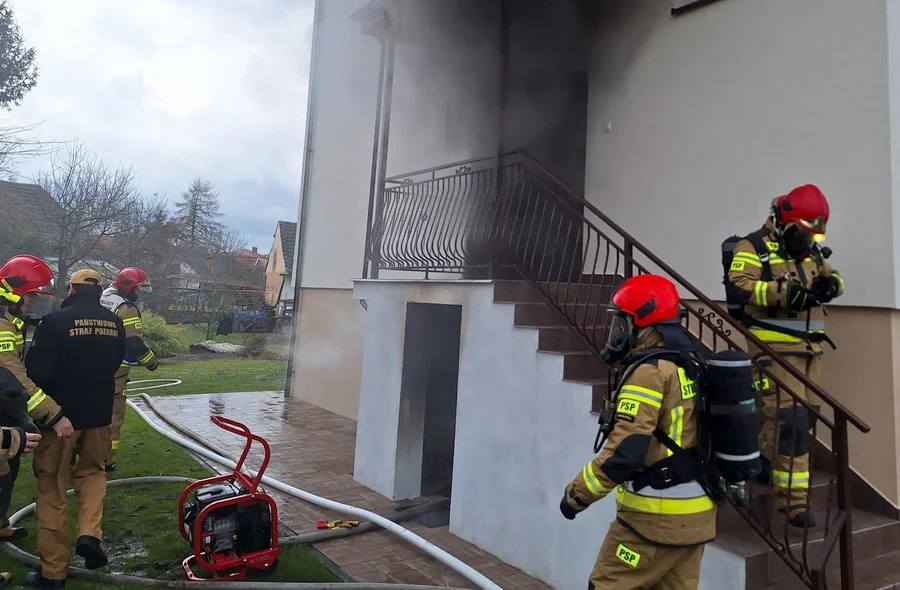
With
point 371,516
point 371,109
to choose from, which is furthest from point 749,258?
point 371,109

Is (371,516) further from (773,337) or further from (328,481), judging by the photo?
(773,337)

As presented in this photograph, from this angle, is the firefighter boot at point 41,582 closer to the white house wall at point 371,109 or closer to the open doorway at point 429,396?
the open doorway at point 429,396

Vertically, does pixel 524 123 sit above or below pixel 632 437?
above

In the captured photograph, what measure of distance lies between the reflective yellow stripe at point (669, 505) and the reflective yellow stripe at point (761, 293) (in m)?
1.41

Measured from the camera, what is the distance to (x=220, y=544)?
11.5 ft

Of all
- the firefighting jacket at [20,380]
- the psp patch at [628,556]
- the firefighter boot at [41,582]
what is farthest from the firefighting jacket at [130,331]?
the psp patch at [628,556]

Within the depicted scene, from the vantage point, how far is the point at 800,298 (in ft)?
10.5

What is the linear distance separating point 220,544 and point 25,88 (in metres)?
16.6

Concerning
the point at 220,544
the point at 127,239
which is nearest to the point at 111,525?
the point at 220,544

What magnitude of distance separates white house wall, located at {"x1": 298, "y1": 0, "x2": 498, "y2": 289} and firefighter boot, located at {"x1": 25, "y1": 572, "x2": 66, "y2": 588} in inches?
206

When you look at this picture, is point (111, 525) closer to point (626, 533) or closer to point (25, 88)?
point (626, 533)

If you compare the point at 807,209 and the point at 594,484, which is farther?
the point at 807,209

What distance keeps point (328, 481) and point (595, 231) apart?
358cm

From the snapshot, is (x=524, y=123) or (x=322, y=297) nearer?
(x=524, y=123)
